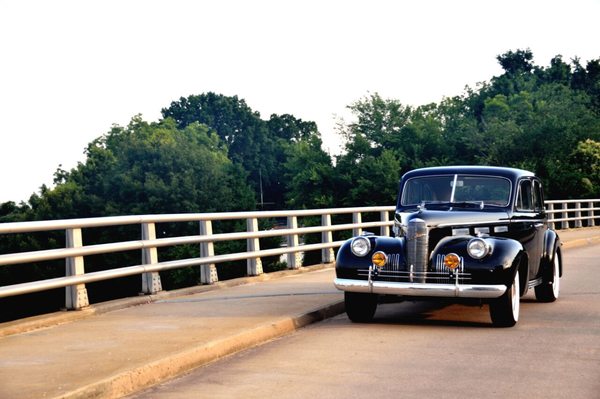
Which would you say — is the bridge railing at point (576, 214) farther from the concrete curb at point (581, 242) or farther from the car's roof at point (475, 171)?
the car's roof at point (475, 171)

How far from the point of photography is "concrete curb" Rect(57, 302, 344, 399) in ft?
24.8

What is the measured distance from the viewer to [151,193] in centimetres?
9112

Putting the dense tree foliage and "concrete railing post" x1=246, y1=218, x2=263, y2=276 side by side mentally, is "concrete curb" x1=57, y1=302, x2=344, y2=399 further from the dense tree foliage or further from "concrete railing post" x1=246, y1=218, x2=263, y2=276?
the dense tree foliage

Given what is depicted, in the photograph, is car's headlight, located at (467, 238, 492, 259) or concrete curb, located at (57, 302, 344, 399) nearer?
concrete curb, located at (57, 302, 344, 399)

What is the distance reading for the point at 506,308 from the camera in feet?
37.3

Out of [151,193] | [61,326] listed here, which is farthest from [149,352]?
→ [151,193]

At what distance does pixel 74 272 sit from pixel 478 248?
4.50 meters

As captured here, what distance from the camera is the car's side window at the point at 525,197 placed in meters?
13.3

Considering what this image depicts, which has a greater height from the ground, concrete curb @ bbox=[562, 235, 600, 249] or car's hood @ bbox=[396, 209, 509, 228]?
car's hood @ bbox=[396, 209, 509, 228]

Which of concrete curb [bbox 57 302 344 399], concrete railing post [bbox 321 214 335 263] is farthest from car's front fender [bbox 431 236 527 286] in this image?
concrete railing post [bbox 321 214 335 263]

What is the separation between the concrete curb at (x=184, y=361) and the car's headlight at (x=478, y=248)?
1.98 m

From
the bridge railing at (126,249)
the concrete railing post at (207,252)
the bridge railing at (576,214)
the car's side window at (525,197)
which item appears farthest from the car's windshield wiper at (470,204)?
the bridge railing at (576,214)

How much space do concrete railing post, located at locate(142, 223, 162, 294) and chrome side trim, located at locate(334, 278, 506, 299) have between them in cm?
323

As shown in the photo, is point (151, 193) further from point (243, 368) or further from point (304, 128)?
point (304, 128)
